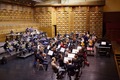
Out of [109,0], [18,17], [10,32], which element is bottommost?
[10,32]

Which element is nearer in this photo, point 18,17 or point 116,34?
point 18,17

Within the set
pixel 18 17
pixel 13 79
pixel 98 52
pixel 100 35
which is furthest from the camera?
pixel 100 35

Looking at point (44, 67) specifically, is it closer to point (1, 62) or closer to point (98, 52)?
point (1, 62)

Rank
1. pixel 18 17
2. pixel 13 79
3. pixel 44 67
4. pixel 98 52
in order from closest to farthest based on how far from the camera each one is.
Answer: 1. pixel 13 79
2. pixel 44 67
3. pixel 98 52
4. pixel 18 17

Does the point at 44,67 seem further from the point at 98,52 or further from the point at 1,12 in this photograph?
the point at 1,12

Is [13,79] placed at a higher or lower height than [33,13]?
lower

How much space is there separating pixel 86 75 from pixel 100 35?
58.5 feet

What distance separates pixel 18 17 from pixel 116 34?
14260 millimetres

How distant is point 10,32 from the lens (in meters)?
21.9

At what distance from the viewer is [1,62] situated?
16094 mm

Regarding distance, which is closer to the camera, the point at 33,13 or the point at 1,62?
the point at 1,62

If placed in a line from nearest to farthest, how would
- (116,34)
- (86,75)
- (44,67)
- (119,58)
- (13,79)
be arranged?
(13,79), (86,75), (44,67), (119,58), (116,34)

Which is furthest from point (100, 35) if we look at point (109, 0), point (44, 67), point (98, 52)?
point (44, 67)

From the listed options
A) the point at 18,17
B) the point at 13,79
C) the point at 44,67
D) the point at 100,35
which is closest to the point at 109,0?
the point at 100,35
